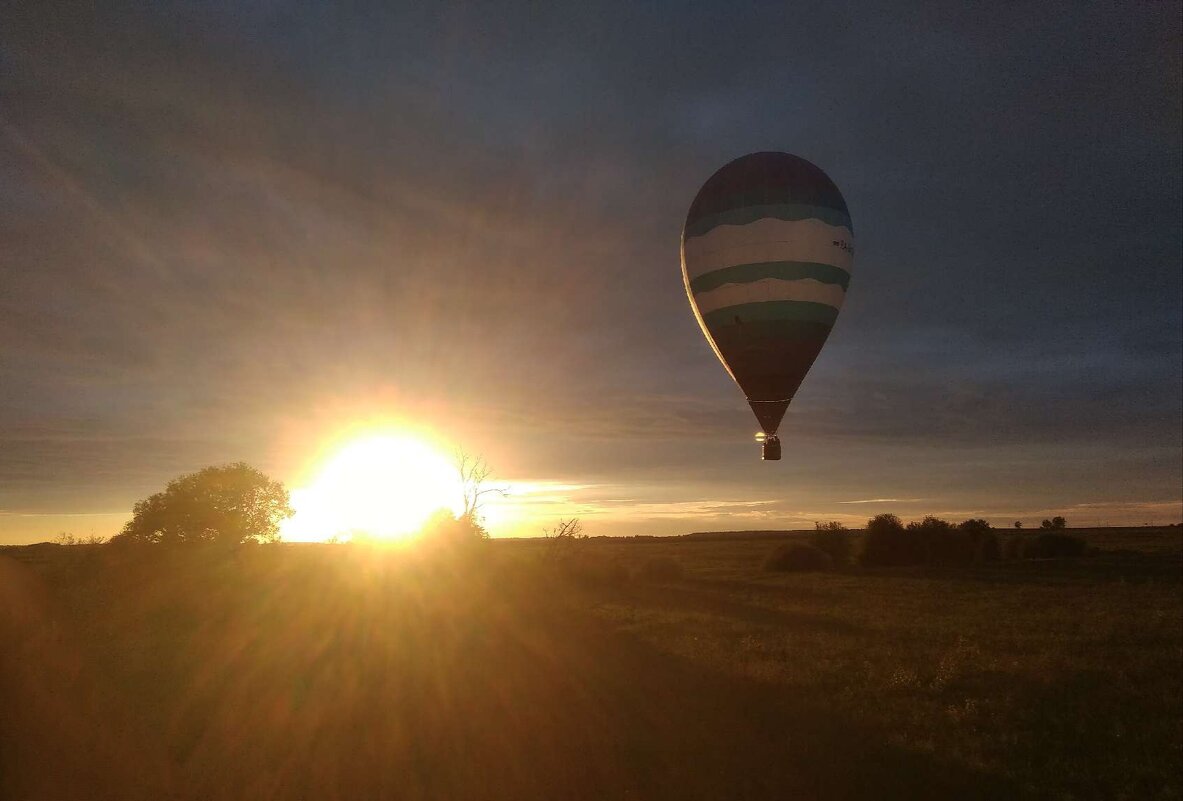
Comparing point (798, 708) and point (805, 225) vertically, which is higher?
point (805, 225)

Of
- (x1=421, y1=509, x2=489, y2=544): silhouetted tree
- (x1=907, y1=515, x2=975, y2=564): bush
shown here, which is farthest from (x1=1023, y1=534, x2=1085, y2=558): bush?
(x1=421, y1=509, x2=489, y2=544): silhouetted tree

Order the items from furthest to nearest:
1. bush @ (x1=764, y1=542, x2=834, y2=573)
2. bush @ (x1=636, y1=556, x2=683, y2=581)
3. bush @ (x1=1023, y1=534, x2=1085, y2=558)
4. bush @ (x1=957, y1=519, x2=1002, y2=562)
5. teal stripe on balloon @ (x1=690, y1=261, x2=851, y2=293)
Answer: bush @ (x1=1023, y1=534, x2=1085, y2=558), bush @ (x1=957, y1=519, x2=1002, y2=562), bush @ (x1=764, y1=542, x2=834, y2=573), bush @ (x1=636, y1=556, x2=683, y2=581), teal stripe on balloon @ (x1=690, y1=261, x2=851, y2=293)

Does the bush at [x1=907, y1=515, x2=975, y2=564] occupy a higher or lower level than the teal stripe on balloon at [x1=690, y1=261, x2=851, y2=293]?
lower

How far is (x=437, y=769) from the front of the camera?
35.8 ft

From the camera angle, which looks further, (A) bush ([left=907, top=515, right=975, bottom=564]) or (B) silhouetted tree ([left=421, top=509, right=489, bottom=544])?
(A) bush ([left=907, top=515, right=975, bottom=564])

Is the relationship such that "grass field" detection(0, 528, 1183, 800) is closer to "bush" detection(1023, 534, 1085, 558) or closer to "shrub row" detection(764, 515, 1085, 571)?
"shrub row" detection(764, 515, 1085, 571)

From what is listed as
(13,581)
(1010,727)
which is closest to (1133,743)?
(1010,727)

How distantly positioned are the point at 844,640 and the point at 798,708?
8.67 meters

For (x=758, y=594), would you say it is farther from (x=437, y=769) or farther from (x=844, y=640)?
(x=437, y=769)

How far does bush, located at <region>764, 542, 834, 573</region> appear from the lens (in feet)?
194

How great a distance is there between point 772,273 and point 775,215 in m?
2.21

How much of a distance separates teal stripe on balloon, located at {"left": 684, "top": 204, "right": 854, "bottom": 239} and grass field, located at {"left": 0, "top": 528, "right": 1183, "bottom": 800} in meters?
15.0

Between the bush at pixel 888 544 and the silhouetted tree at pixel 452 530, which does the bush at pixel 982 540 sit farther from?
the silhouetted tree at pixel 452 530

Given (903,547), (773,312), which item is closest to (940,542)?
(903,547)
